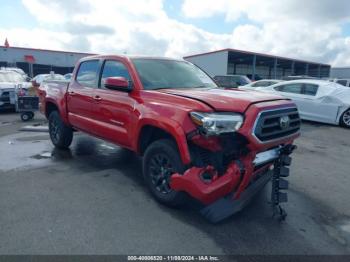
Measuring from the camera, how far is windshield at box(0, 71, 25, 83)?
12.5 metres

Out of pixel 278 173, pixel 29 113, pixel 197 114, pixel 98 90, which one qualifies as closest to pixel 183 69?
pixel 98 90

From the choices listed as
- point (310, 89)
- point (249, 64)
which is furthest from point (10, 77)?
point (249, 64)

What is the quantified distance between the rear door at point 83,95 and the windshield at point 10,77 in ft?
27.5

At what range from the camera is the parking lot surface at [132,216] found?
295 centimetres

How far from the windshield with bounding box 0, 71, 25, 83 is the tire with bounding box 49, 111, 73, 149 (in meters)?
7.42

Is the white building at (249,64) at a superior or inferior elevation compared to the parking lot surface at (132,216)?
superior

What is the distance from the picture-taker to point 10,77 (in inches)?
504

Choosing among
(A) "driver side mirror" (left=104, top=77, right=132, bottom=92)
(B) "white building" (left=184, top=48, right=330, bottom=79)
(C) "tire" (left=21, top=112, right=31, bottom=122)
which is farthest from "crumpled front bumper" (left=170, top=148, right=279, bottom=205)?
(B) "white building" (left=184, top=48, right=330, bottom=79)

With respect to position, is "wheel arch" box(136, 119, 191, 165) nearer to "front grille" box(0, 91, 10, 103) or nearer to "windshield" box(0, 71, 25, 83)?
"front grille" box(0, 91, 10, 103)

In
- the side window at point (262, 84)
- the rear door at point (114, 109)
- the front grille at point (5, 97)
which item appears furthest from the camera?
the side window at point (262, 84)

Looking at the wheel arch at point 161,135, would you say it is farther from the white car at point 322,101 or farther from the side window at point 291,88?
the side window at point 291,88

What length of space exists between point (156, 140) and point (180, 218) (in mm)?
1017

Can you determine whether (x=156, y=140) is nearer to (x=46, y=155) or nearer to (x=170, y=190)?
(x=170, y=190)

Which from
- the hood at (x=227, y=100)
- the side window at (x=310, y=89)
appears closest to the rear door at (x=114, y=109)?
the hood at (x=227, y=100)
